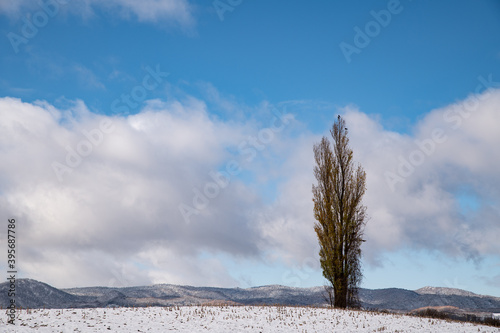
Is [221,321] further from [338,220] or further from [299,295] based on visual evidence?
[299,295]

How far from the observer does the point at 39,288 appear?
7200 centimetres

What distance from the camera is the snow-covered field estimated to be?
678 inches

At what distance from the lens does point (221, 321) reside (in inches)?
759

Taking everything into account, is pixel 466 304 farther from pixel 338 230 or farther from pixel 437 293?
pixel 338 230

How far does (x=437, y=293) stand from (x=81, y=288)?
9407 cm

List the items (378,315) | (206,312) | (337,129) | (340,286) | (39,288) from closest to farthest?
(206,312) → (378,315) → (340,286) → (337,129) → (39,288)

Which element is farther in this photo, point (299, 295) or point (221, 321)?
point (299, 295)

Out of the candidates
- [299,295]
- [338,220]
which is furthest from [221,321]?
[299,295]

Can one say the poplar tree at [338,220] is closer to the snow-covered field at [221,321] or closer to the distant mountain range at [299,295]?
the snow-covered field at [221,321]

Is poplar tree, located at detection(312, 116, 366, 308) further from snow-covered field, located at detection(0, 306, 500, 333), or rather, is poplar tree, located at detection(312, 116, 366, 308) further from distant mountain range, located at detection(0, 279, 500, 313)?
distant mountain range, located at detection(0, 279, 500, 313)

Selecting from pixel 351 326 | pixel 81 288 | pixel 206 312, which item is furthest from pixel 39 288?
pixel 351 326

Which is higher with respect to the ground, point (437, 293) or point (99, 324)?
point (99, 324)

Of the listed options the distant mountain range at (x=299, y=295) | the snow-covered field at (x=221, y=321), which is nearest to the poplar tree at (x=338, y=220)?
the snow-covered field at (x=221, y=321)

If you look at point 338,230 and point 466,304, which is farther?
point 466,304
